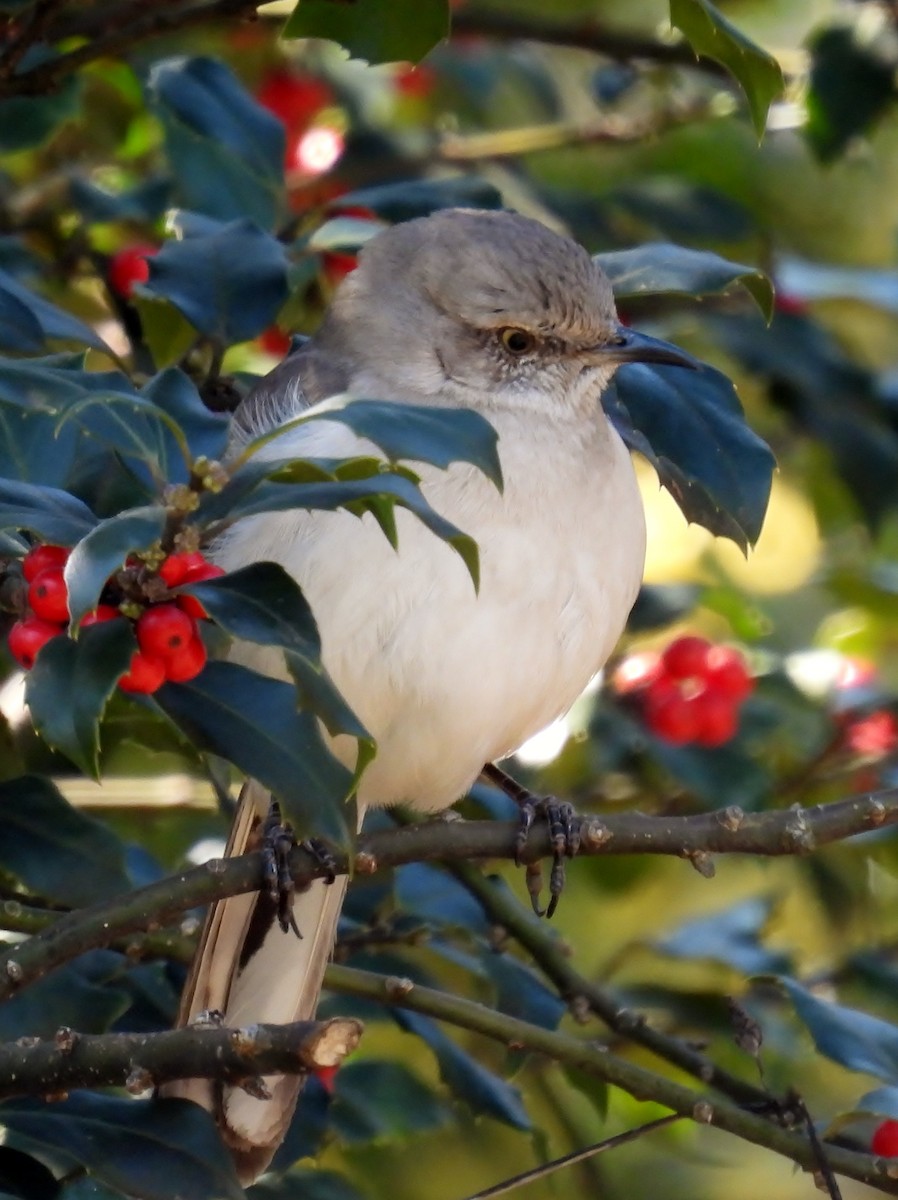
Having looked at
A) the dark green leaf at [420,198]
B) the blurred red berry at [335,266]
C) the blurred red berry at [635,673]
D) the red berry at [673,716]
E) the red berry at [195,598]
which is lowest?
the red berry at [195,598]

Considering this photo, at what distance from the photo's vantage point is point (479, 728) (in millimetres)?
3260

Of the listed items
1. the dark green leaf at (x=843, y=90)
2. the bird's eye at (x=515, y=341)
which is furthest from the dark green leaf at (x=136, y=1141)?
the dark green leaf at (x=843, y=90)

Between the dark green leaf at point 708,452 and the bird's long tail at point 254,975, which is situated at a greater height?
the dark green leaf at point 708,452

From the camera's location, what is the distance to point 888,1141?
114 inches

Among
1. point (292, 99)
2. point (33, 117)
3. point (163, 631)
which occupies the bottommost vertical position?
point (163, 631)

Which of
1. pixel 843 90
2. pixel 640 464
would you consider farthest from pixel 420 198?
pixel 640 464

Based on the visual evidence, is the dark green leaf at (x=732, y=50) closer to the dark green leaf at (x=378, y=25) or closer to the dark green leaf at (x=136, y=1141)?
the dark green leaf at (x=378, y=25)

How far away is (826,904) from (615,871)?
519mm

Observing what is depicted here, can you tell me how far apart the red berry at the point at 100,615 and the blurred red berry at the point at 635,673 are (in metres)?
2.41

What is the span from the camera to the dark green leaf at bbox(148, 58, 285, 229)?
3.72m

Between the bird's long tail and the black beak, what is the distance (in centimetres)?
98

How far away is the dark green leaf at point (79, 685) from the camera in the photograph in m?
2.06

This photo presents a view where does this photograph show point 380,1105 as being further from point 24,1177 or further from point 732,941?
point 24,1177

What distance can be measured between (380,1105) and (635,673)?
1382mm
